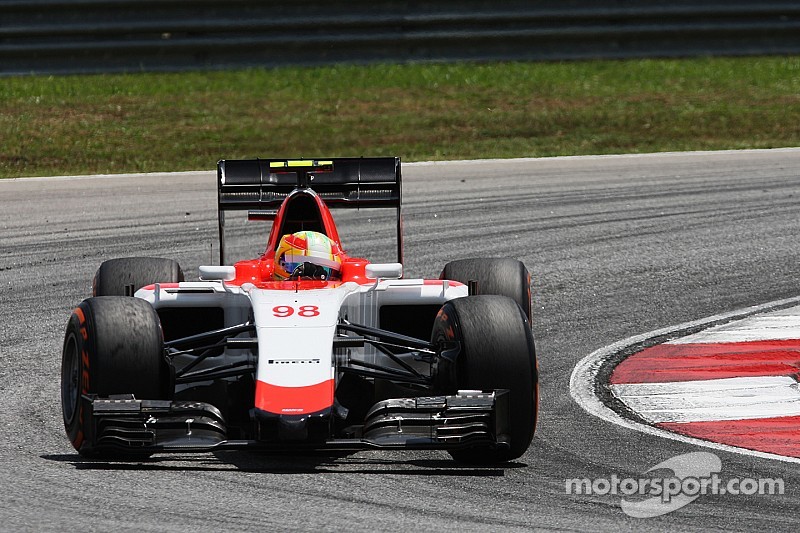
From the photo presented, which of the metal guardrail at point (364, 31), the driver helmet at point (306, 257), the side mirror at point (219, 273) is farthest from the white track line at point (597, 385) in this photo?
the metal guardrail at point (364, 31)

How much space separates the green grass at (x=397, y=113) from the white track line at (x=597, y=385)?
6270 mm

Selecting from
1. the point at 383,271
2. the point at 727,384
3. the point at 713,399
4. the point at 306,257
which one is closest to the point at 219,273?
the point at 306,257

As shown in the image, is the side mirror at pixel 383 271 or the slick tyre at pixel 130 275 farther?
the slick tyre at pixel 130 275

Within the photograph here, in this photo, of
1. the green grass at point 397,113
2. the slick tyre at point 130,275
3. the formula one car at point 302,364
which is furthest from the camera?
the green grass at point 397,113

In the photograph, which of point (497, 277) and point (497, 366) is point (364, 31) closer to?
point (497, 277)

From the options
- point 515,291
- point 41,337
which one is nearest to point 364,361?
point 515,291

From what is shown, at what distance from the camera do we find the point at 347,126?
17031 millimetres

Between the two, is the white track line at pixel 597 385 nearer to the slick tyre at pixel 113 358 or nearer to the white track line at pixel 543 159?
the slick tyre at pixel 113 358

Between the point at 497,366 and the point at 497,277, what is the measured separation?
1.72 meters

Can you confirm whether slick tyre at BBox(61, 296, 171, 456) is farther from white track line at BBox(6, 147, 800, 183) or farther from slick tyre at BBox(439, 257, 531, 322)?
white track line at BBox(6, 147, 800, 183)

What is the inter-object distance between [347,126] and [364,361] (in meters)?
10.3

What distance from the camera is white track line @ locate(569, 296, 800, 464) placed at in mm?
6730

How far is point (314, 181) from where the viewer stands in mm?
8664

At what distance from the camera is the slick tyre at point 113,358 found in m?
6.24
